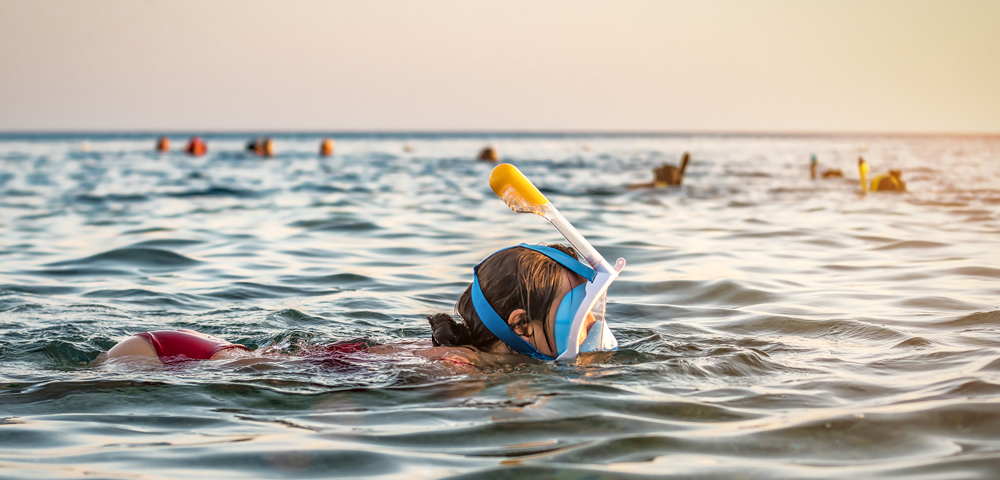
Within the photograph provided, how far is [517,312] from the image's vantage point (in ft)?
10.9

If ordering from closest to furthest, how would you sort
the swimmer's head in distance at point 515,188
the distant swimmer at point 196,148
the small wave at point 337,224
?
the swimmer's head in distance at point 515,188
the small wave at point 337,224
the distant swimmer at point 196,148

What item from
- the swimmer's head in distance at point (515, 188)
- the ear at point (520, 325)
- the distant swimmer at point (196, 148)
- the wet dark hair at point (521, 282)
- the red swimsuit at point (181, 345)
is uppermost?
the swimmer's head in distance at point (515, 188)

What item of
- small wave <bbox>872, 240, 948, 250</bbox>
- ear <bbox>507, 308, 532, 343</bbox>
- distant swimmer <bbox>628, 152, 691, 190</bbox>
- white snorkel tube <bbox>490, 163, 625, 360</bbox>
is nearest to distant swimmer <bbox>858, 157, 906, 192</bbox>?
distant swimmer <bbox>628, 152, 691, 190</bbox>

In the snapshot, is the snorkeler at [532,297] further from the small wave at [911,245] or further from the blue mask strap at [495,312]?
the small wave at [911,245]

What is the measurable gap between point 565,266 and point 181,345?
204cm

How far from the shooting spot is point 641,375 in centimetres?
360

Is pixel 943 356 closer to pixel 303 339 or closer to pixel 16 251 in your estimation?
pixel 303 339

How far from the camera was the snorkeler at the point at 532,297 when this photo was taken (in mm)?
3301

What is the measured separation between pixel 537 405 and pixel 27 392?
2352 mm

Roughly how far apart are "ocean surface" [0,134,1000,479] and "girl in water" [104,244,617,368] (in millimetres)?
118

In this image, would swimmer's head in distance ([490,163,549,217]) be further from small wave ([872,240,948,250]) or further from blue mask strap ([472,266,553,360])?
small wave ([872,240,948,250])

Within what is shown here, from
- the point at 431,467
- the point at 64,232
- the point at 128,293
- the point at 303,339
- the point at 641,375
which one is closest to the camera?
the point at 431,467

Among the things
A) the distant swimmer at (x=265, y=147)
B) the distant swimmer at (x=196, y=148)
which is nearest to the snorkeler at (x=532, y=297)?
the distant swimmer at (x=265, y=147)

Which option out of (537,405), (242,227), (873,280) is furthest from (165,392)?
(242,227)
